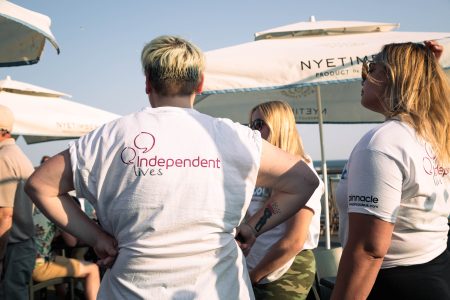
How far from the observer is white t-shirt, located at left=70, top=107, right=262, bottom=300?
1.43 m

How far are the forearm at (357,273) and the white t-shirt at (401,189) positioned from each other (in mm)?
111

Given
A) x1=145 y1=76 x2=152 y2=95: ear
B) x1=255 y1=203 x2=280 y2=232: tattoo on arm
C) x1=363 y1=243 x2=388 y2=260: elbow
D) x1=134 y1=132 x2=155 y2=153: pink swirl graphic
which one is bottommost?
x1=363 y1=243 x2=388 y2=260: elbow

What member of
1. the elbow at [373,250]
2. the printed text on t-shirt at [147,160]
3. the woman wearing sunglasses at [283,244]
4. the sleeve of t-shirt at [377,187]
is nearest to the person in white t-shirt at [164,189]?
the printed text on t-shirt at [147,160]

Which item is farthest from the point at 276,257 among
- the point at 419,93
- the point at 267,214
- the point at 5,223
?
the point at 5,223

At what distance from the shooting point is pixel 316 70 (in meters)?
4.23

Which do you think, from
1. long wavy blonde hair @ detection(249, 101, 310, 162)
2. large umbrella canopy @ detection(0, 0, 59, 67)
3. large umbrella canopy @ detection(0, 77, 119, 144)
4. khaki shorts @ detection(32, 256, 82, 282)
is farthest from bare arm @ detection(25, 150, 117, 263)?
large umbrella canopy @ detection(0, 77, 119, 144)

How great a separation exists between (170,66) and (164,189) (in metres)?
0.42

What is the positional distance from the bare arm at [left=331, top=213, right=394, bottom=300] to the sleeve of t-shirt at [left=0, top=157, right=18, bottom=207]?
2.67m

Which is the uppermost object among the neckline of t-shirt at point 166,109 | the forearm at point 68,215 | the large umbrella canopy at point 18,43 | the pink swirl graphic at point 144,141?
the large umbrella canopy at point 18,43

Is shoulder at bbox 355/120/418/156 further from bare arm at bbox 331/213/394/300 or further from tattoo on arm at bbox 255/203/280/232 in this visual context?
tattoo on arm at bbox 255/203/280/232

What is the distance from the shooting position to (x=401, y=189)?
59.4 inches

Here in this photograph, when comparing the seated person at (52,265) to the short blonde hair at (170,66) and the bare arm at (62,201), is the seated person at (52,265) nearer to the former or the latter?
the bare arm at (62,201)

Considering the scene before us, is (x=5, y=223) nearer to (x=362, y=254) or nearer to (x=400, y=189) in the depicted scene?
(x=362, y=254)

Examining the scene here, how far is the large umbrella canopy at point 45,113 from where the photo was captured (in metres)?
5.70
